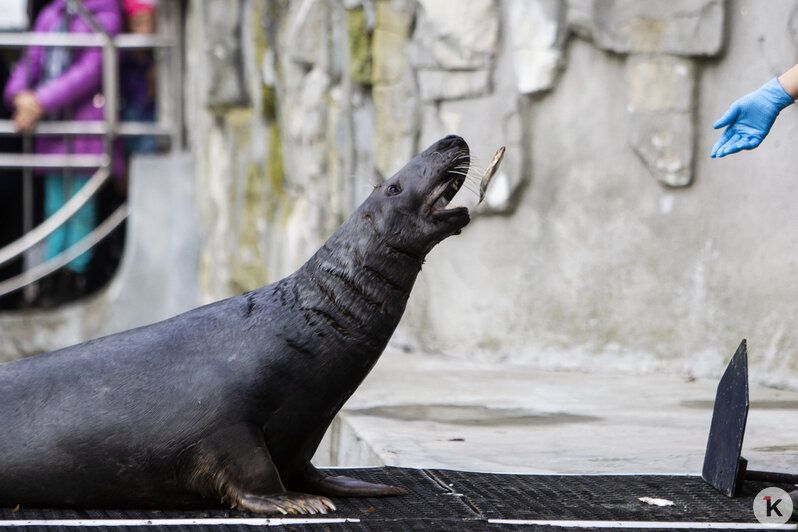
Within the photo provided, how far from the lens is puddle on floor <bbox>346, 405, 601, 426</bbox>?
4.34 metres

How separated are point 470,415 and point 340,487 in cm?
152

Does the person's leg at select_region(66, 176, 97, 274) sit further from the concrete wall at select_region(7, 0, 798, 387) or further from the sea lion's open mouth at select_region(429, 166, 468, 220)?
the sea lion's open mouth at select_region(429, 166, 468, 220)

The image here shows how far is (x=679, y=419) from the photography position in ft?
14.0

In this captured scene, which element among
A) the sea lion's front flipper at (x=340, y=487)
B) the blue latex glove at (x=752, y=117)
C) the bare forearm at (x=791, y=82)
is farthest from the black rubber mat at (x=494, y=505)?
the bare forearm at (x=791, y=82)

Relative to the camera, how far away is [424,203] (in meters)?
2.89

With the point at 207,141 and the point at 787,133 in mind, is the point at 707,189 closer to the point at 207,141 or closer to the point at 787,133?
the point at 787,133

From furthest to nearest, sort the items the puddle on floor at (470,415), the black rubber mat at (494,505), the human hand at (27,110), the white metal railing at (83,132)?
the white metal railing at (83,132) → the human hand at (27,110) → the puddle on floor at (470,415) → the black rubber mat at (494,505)

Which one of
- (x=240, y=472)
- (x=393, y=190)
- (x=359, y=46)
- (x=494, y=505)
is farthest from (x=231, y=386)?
(x=359, y=46)

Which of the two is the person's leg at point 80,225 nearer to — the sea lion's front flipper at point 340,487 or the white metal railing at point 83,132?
the white metal railing at point 83,132

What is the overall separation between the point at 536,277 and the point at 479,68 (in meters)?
1.12

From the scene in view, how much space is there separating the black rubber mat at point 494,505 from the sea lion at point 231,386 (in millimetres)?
82

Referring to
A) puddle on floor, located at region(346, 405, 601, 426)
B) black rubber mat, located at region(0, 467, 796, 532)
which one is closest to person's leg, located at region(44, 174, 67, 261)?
puddle on floor, located at region(346, 405, 601, 426)

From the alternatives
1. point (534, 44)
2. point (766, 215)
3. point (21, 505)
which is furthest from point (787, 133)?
point (21, 505)

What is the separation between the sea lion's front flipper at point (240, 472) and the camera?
9.02 feet
